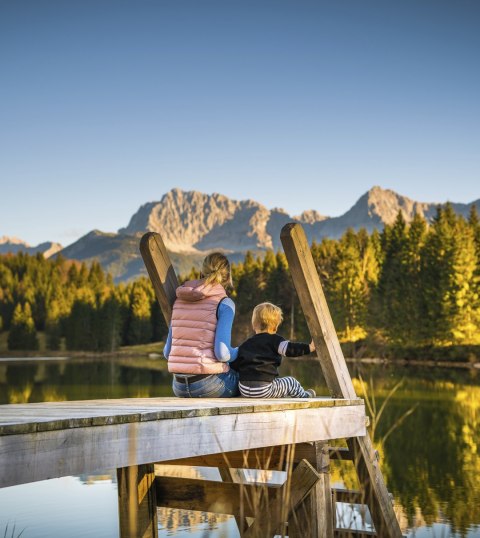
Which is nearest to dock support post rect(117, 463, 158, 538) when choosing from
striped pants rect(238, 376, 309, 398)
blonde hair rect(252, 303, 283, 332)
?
striped pants rect(238, 376, 309, 398)

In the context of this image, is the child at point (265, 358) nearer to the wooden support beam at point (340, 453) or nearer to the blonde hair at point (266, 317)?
the blonde hair at point (266, 317)

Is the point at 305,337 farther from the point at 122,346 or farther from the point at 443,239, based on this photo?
the point at 122,346

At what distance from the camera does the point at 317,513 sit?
18.8ft

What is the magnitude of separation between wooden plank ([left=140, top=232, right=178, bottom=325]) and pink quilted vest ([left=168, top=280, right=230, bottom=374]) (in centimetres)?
48

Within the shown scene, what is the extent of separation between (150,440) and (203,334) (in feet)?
6.13

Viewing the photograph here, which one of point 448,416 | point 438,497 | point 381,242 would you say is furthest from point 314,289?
point 381,242

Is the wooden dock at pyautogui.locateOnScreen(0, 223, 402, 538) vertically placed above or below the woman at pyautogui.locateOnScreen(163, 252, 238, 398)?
below

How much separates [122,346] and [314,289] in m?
104

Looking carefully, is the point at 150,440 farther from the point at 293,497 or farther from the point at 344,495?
the point at 344,495

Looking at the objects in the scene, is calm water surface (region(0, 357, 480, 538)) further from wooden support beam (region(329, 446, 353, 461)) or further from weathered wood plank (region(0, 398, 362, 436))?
weathered wood plank (region(0, 398, 362, 436))

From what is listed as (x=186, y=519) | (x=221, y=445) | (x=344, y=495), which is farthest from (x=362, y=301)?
(x=221, y=445)

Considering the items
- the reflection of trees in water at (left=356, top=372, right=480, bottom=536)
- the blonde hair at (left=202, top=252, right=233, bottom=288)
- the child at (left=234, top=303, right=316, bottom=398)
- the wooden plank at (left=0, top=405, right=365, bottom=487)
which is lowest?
the reflection of trees in water at (left=356, top=372, right=480, bottom=536)

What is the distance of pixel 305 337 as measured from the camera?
7656 cm

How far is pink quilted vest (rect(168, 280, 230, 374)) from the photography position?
19.8 ft
